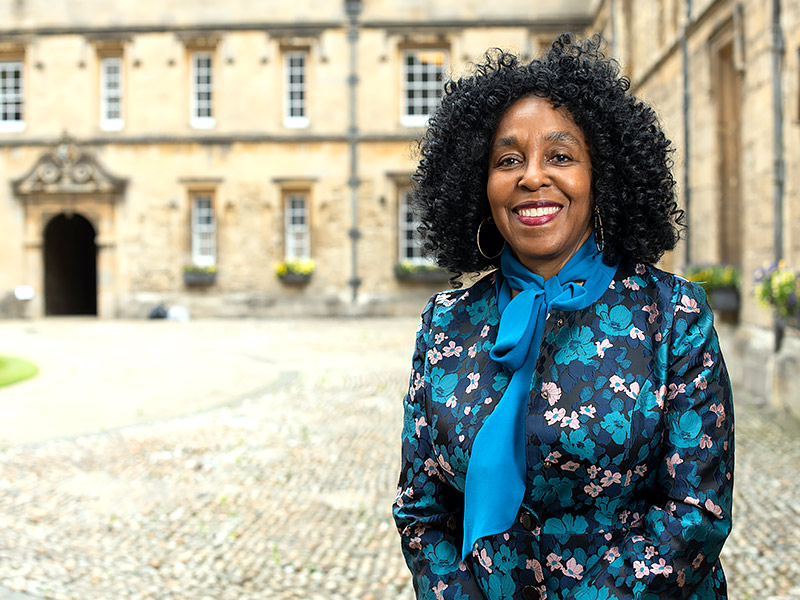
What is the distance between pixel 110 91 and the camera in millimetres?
20594

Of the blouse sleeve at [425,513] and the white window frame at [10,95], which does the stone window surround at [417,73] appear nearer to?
the white window frame at [10,95]

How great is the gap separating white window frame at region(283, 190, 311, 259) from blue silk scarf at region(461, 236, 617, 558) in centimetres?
1873

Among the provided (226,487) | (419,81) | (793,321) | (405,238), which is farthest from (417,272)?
(226,487)

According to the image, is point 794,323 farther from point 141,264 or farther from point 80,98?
point 80,98

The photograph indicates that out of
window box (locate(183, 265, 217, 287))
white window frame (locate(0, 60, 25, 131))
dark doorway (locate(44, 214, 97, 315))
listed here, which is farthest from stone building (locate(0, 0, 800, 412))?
dark doorway (locate(44, 214, 97, 315))

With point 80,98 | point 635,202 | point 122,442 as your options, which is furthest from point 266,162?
point 635,202

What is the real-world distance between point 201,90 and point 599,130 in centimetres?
2021

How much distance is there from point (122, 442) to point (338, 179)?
1400 cm

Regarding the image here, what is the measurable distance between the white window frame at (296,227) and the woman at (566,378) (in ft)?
60.9

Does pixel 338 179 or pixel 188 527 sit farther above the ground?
pixel 338 179

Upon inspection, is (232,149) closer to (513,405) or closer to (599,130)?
(599,130)

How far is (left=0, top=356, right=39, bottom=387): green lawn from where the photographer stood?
9.14 metres

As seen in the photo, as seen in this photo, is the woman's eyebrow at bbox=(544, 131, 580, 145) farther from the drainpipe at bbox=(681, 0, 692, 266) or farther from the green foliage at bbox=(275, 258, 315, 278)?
the green foliage at bbox=(275, 258, 315, 278)

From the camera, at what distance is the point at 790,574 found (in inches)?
146
